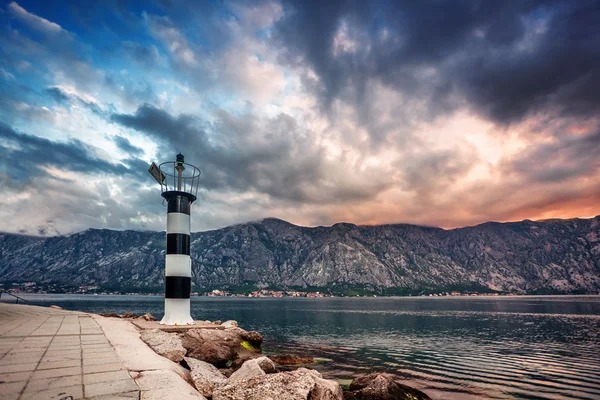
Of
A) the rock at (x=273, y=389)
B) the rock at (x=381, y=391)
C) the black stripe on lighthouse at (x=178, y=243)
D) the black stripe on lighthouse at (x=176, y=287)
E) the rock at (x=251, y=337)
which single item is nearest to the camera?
the rock at (x=273, y=389)

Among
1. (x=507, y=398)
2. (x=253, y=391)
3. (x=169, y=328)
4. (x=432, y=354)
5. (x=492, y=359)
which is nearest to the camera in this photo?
(x=253, y=391)

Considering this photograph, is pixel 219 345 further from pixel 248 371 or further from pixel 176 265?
→ pixel 248 371

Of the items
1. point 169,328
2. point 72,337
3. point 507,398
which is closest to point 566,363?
point 507,398

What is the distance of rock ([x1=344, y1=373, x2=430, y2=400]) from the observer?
1586cm

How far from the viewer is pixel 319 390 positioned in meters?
11.0

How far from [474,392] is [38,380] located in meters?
22.1

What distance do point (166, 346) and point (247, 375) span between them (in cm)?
595

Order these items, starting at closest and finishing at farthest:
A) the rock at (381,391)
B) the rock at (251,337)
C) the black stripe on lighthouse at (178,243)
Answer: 1. the rock at (381,391)
2. the black stripe on lighthouse at (178,243)
3. the rock at (251,337)

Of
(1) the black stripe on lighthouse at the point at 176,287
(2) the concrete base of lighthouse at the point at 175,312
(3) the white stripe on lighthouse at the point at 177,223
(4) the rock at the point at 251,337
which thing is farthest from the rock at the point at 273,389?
(4) the rock at the point at 251,337

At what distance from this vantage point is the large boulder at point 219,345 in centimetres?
2120

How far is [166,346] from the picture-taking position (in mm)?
15820

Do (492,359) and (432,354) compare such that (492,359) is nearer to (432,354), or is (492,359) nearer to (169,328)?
(432,354)

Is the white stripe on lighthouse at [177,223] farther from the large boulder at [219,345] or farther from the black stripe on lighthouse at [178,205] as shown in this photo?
the large boulder at [219,345]

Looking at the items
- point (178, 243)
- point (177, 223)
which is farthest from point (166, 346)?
point (177, 223)
